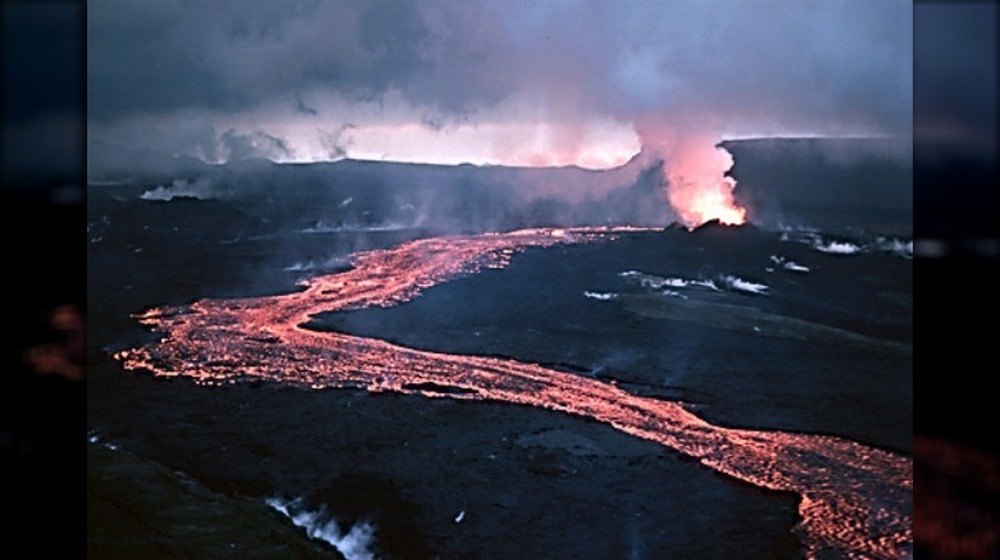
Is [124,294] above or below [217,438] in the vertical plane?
above

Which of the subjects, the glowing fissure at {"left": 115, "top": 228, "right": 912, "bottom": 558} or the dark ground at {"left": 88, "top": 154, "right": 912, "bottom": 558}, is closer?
the dark ground at {"left": 88, "top": 154, "right": 912, "bottom": 558}

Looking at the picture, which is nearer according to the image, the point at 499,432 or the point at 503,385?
the point at 499,432

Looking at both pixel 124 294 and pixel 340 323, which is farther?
pixel 124 294

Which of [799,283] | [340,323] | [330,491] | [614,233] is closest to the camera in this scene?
[330,491]

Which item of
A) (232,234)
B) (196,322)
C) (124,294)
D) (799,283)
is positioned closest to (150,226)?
(232,234)

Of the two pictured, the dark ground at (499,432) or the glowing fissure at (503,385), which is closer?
the dark ground at (499,432)
